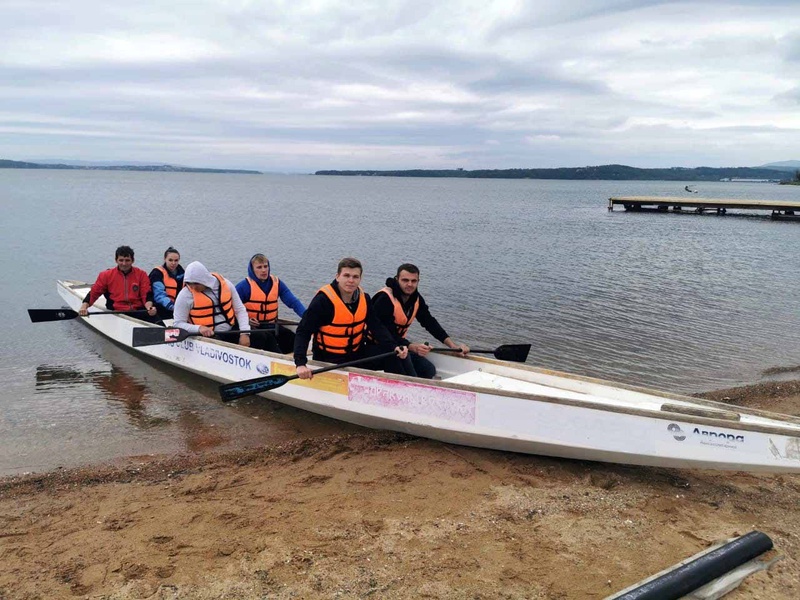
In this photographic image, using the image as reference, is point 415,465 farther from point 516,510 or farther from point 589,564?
point 589,564

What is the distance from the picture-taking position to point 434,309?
44.1 ft

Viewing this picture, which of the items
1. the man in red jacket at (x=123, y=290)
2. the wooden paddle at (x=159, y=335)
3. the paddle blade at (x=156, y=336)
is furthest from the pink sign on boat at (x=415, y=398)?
the man in red jacket at (x=123, y=290)

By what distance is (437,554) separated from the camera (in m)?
3.85

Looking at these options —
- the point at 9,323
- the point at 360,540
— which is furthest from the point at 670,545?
the point at 9,323

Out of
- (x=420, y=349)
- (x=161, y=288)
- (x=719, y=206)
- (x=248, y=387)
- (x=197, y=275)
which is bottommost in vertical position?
(x=248, y=387)

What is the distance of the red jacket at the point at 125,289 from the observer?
927cm

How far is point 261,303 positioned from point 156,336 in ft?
4.76

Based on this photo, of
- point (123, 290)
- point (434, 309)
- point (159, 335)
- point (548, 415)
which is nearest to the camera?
point (548, 415)

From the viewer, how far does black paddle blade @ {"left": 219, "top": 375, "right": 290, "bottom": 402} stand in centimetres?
608

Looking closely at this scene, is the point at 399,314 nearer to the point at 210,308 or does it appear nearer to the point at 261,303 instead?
the point at 261,303

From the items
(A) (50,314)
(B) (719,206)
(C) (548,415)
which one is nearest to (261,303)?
(A) (50,314)

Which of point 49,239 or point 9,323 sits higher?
point 49,239

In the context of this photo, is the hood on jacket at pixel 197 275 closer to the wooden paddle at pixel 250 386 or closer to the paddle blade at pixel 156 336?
the paddle blade at pixel 156 336

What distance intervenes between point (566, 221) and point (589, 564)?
40698 mm
